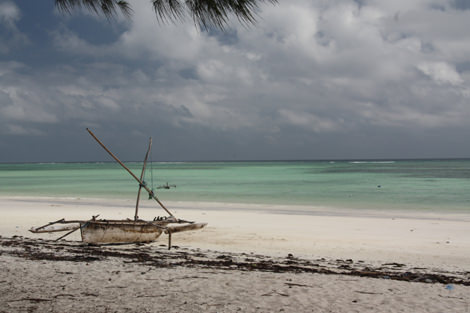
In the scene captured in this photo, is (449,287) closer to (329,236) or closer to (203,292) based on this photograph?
(203,292)

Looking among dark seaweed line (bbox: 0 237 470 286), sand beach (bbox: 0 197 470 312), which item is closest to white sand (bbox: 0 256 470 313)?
sand beach (bbox: 0 197 470 312)

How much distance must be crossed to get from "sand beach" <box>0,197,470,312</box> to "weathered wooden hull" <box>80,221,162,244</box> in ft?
0.78

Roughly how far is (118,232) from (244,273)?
4.29 meters

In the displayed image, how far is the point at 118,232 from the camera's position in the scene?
33.5 feet

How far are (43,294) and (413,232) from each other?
1101 centimetres

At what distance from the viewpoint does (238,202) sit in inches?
1006

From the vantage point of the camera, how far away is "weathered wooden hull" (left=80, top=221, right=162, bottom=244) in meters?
9.92

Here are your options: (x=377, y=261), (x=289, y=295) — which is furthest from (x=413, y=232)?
(x=289, y=295)

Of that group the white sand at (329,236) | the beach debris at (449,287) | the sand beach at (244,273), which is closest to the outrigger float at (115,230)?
the sand beach at (244,273)

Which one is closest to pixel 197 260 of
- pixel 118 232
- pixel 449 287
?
pixel 118 232

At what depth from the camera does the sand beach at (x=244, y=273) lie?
5.38 metres

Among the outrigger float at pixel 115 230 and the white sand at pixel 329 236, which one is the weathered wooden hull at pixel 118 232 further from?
the white sand at pixel 329 236

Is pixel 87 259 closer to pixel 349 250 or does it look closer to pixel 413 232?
pixel 349 250

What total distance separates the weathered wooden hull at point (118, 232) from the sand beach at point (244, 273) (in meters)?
0.24
